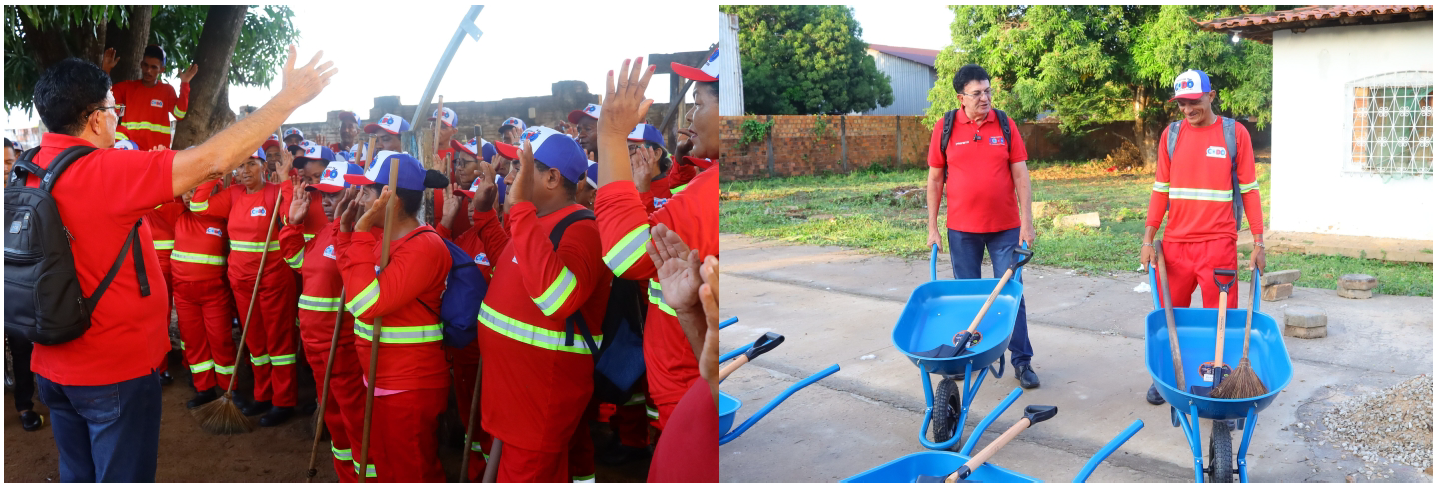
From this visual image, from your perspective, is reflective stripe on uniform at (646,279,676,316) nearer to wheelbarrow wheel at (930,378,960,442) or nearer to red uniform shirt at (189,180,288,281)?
wheelbarrow wheel at (930,378,960,442)

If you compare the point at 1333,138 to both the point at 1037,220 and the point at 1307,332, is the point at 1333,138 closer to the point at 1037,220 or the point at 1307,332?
the point at 1037,220

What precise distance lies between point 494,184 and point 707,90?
201cm

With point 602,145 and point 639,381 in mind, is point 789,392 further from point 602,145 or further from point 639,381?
point 602,145

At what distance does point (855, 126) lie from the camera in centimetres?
2139

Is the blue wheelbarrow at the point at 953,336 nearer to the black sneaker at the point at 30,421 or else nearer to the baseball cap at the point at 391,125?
the baseball cap at the point at 391,125

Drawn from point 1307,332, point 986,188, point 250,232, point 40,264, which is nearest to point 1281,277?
point 1307,332

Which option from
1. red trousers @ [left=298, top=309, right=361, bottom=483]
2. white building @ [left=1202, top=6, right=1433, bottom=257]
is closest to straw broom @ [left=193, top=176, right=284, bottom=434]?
red trousers @ [left=298, top=309, right=361, bottom=483]

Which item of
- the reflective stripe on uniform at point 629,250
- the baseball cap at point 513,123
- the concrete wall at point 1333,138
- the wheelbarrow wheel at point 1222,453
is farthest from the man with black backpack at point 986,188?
the concrete wall at point 1333,138

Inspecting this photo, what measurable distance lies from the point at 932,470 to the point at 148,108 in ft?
19.4

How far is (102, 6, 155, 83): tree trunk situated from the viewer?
6508 mm

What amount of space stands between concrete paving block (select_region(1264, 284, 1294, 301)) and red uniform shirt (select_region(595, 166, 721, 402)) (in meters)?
5.64

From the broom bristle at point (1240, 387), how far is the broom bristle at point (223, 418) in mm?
4334

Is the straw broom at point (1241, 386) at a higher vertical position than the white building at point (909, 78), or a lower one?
lower

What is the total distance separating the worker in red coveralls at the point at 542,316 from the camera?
8.62ft
